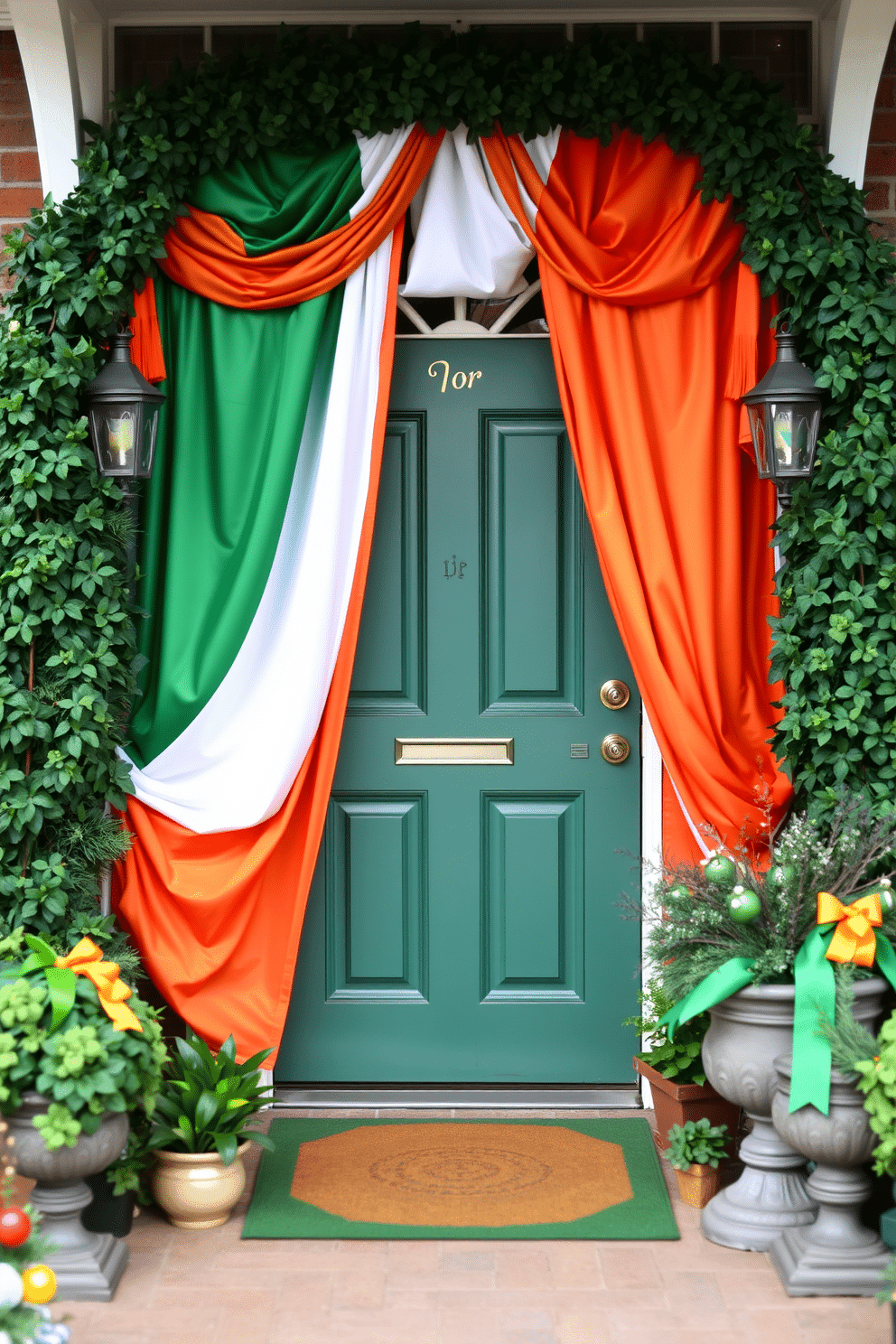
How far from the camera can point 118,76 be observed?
11.6 feet

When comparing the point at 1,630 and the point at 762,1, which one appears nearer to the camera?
the point at 1,630

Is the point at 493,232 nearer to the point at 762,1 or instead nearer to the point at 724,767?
the point at 762,1

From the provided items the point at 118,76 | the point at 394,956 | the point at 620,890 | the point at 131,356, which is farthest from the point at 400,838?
the point at 118,76

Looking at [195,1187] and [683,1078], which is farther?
[683,1078]

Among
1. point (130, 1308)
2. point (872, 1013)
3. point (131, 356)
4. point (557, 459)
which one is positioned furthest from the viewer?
point (557, 459)

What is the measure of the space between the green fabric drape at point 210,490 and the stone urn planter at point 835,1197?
1750 mm

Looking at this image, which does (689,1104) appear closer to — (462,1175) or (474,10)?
(462,1175)

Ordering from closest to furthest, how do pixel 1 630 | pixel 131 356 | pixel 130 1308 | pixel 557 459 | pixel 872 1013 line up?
pixel 130 1308 < pixel 872 1013 < pixel 1 630 < pixel 131 356 < pixel 557 459

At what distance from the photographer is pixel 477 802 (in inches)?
145

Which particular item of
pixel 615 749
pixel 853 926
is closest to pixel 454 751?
pixel 615 749

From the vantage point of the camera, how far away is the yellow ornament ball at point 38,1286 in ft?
6.96

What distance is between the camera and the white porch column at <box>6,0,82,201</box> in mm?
3215

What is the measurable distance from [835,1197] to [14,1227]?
158 centimetres

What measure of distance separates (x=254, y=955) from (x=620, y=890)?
40.0 inches
